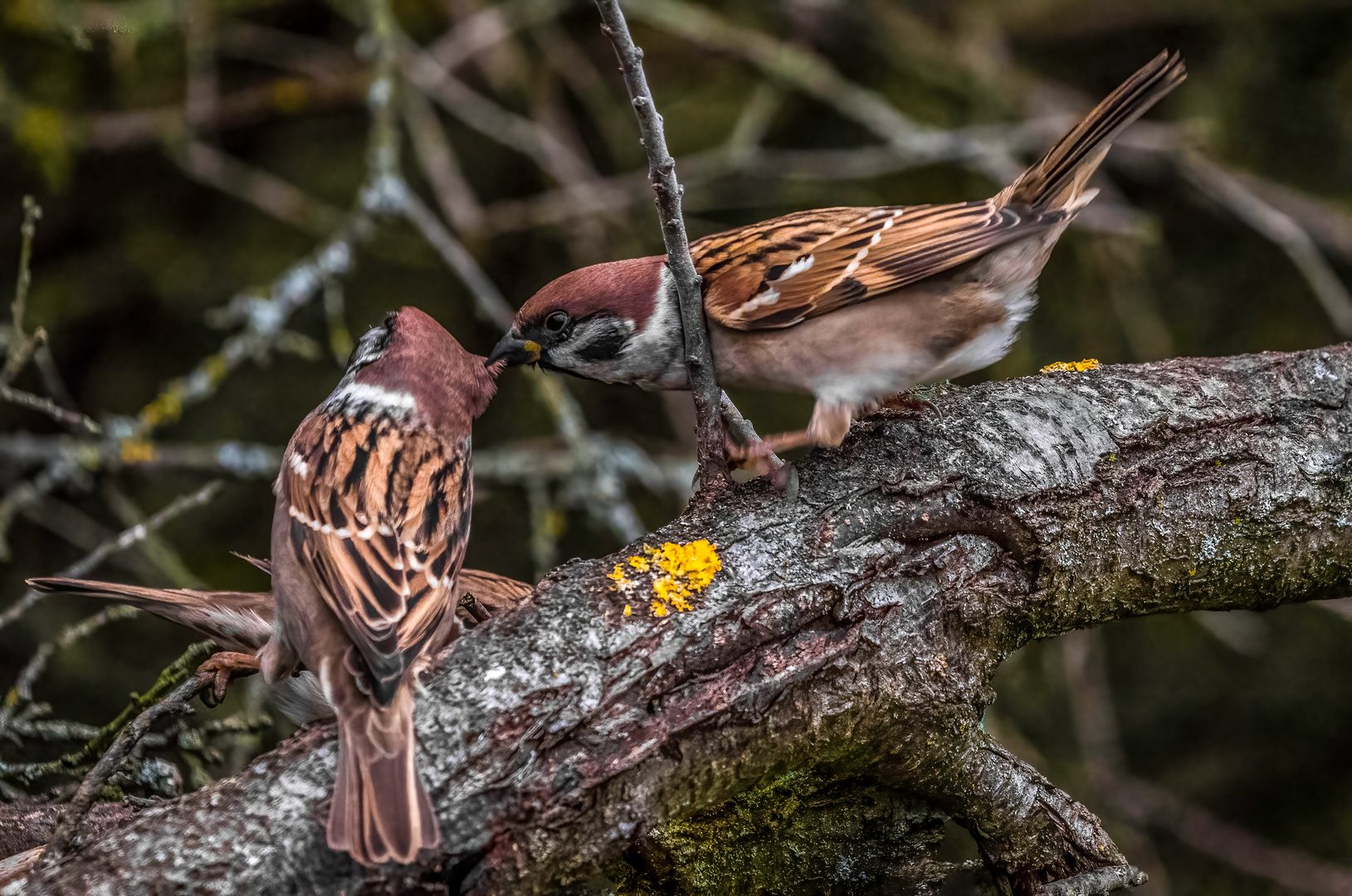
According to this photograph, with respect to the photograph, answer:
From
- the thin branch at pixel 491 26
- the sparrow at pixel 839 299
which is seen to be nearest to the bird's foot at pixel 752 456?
the sparrow at pixel 839 299

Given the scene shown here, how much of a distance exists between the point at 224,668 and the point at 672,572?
1066 mm

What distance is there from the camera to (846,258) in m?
2.56

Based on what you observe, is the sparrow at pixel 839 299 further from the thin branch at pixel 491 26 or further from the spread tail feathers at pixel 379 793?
the thin branch at pixel 491 26

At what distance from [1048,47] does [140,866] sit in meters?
4.57

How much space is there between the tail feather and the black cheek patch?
95 cm

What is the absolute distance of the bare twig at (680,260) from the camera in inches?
67.3

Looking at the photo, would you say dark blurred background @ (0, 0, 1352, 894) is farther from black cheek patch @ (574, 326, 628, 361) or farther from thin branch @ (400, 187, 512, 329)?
black cheek patch @ (574, 326, 628, 361)

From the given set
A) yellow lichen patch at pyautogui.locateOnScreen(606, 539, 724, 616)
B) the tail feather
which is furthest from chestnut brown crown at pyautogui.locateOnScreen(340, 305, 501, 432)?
yellow lichen patch at pyautogui.locateOnScreen(606, 539, 724, 616)

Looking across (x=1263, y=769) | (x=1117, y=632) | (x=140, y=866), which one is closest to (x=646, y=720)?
(x=140, y=866)

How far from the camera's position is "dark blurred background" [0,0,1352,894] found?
3.96 m

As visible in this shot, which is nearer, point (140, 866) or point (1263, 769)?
point (140, 866)

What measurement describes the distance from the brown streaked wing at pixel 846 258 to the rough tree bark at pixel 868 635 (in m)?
0.33

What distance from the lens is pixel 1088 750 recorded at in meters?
4.01

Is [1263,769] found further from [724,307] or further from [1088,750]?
[724,307]
